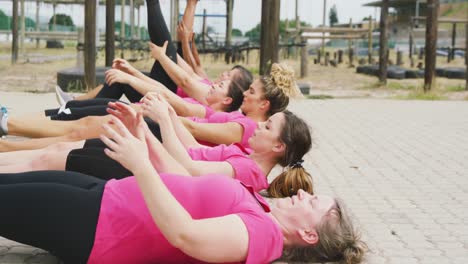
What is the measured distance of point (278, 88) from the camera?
191 inches

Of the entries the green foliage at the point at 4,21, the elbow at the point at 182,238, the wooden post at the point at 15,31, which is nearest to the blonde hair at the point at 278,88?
the elbow at the point at 182,238

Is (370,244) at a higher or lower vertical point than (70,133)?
lower

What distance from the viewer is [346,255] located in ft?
10.0

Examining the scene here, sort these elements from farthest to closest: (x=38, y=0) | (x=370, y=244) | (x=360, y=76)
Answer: (x=38, y=0) → (x=360, y=76) → (x=370, y=244)

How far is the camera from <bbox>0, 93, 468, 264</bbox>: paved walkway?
388 centimetres

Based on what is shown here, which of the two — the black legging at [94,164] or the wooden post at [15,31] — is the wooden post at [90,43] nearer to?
the black legging at [94,164]

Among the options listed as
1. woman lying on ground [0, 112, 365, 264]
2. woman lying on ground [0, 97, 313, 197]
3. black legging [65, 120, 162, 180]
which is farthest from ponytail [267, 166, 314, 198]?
woman lying on ground [0, 112, 365, 264]

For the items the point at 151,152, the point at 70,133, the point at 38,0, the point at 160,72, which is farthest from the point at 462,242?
the point at 38,0

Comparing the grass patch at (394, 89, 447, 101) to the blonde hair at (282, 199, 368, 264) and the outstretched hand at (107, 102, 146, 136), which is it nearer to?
the blonde hair at (282, 199, 368, 264)

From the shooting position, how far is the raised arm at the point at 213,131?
4.69 metres

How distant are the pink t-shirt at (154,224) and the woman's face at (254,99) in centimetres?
201

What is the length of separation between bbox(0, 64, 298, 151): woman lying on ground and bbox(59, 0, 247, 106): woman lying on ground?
0.45 m

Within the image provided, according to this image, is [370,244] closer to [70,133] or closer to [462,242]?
[462,242]

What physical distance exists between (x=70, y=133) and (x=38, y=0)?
2501 centimetres
